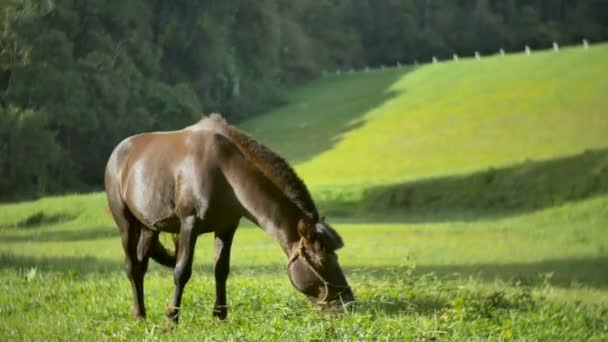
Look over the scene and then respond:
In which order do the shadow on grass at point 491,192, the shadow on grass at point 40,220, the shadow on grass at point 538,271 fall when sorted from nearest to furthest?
the shadow on grass at point 538,271
the shadow on grass at point 40,220
the shadow on grass at point 491,192

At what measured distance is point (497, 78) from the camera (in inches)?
1227

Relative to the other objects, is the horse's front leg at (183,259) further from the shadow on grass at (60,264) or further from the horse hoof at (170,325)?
the shadow on grass at (60,264)

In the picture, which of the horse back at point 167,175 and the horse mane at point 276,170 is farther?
the horse back at point 167,175

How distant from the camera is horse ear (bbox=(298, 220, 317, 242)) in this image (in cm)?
592

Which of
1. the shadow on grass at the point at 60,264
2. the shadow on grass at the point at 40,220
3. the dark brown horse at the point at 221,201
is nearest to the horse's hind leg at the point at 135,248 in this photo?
the dark brown horse at the point at 221,201

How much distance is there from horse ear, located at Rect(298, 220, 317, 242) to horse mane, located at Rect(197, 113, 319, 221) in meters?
0.16

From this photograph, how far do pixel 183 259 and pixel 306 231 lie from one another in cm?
114

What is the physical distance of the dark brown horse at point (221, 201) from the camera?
19.7 ft

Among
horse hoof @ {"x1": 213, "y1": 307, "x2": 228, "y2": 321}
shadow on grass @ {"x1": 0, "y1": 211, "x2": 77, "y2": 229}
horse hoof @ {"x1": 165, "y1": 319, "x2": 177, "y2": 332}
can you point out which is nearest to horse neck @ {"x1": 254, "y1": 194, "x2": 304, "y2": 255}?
horse hoof @ {"x1": 213, "y1": 307, "x2": 228, "y2": 321}

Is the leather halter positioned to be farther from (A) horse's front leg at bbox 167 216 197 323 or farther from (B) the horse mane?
(A) horse's front leg at bbox 167 216 197 323

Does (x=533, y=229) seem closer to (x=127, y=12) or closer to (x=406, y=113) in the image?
(x=127, y=12)

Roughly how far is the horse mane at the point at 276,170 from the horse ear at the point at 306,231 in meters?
0.16

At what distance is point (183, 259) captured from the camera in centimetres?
655

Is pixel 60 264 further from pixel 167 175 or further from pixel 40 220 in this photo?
pixel 167 175
